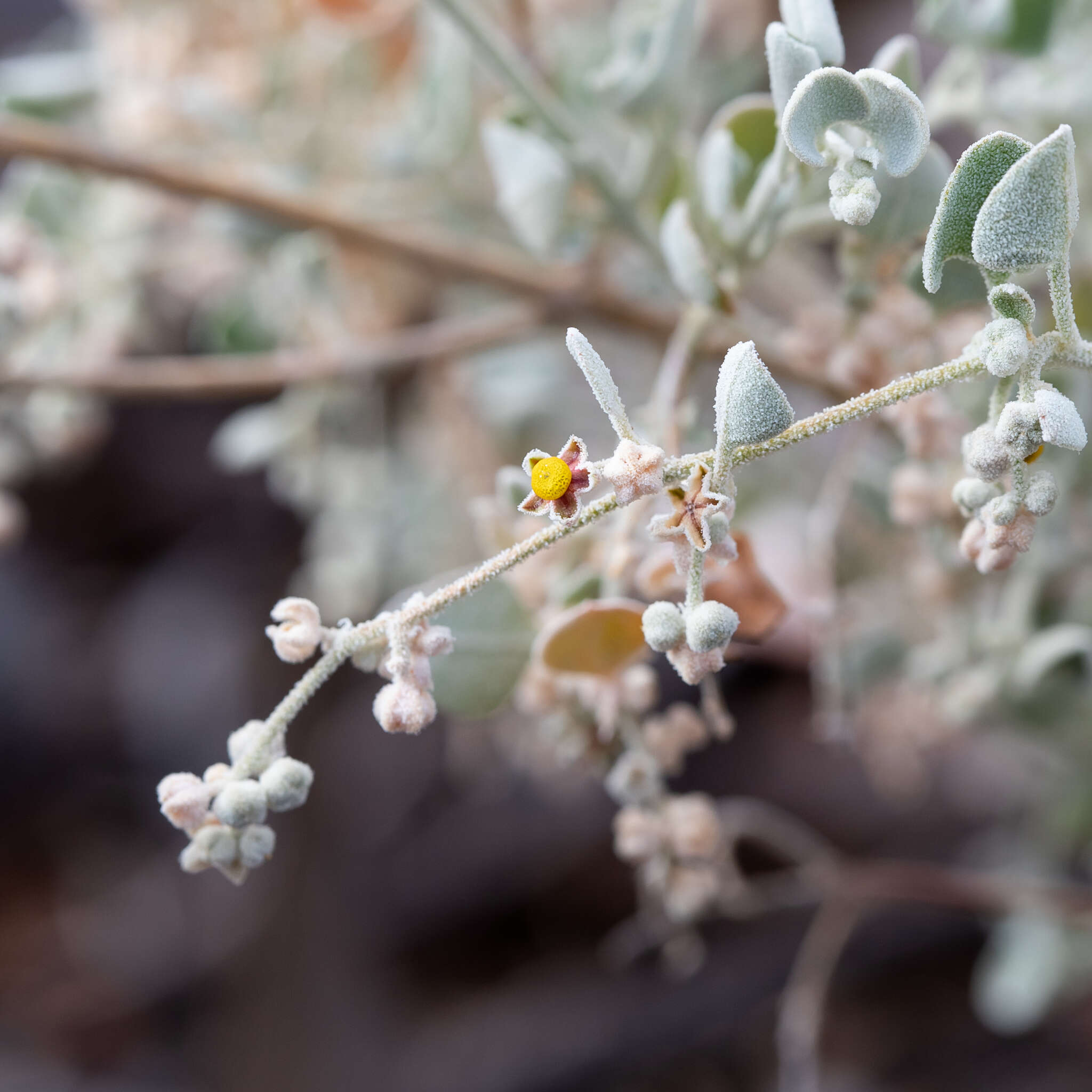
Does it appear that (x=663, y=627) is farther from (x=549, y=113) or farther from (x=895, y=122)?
(x=549, y=113)

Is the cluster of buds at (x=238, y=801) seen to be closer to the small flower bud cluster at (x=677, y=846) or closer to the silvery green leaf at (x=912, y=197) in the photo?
the small flower bud cluster at (x=677, y=846)

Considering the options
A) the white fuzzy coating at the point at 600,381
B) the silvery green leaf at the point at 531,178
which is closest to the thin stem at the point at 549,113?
the silvery green leaf at the point at 531,178

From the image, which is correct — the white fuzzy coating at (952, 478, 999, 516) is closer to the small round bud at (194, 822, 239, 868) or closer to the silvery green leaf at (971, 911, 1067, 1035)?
the small round bud at (194, 822, 239, 868)

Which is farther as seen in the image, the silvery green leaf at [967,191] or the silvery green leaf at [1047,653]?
the silvery green leaf at [1047,653]

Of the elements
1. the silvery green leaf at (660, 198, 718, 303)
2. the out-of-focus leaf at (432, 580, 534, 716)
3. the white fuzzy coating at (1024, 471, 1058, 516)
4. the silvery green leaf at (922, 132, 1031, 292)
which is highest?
the silvery green leaf at (660, 198, 718, 303)

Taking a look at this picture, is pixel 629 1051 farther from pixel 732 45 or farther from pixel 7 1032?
pixel 732 45

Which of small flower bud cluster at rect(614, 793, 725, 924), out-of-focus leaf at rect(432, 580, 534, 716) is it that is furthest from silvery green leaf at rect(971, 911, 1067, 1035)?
out-of-focus leaf at rect(432, 580, 534, 716)
